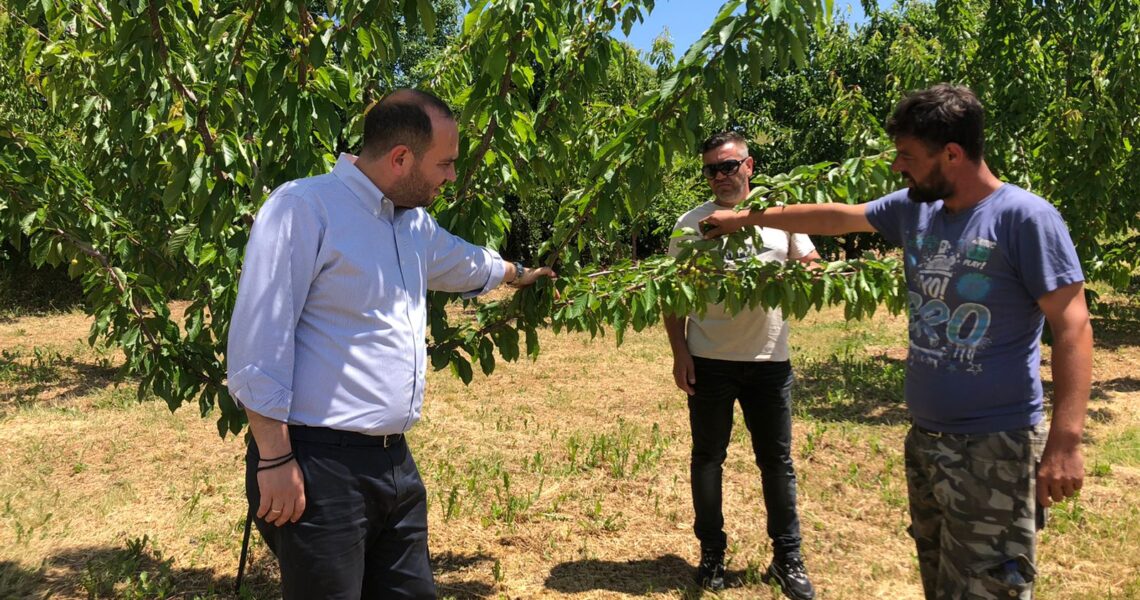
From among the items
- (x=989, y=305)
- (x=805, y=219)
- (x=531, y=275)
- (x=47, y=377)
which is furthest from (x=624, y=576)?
(x=47, y=377)

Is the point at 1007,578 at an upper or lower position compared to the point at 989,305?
lower

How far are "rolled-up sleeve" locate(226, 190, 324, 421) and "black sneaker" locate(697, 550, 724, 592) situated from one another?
253cm

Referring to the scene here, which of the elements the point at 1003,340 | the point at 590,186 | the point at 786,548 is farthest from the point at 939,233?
the point at 786,548

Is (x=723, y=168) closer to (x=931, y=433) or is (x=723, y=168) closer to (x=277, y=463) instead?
(x=931, y=433)

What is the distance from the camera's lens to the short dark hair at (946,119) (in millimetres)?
2305

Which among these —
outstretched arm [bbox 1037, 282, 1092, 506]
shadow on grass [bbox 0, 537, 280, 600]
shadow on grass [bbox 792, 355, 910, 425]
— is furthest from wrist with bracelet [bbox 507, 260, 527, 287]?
shadow on grass [bbox 792, 355, 910, 425]

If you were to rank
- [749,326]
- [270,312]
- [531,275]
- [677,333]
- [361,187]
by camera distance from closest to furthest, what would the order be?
[270,312], [361,187], [531,275], [749,326], [677,333]

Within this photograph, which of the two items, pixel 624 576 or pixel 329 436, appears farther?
pixel 624 576

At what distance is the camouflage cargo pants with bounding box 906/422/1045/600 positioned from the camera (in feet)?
7.52

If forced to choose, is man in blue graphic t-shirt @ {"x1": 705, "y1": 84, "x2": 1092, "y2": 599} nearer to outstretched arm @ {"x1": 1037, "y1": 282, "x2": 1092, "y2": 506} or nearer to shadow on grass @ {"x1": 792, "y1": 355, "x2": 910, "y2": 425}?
outstretched arm @ {"x1": 1037, "y1": 282, "x2": 1092, "y2": 506}

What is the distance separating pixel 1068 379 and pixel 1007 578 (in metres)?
0.57

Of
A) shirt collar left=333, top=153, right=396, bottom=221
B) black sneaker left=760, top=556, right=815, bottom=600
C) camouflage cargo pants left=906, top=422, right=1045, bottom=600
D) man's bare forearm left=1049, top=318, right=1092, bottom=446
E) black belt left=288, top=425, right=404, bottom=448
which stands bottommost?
black sneaker left=760, top=556, right=815, bottom=600

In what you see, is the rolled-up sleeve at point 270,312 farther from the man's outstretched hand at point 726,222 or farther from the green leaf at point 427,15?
the man's outstretched hand at point 726,222

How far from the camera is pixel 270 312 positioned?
1.98m
